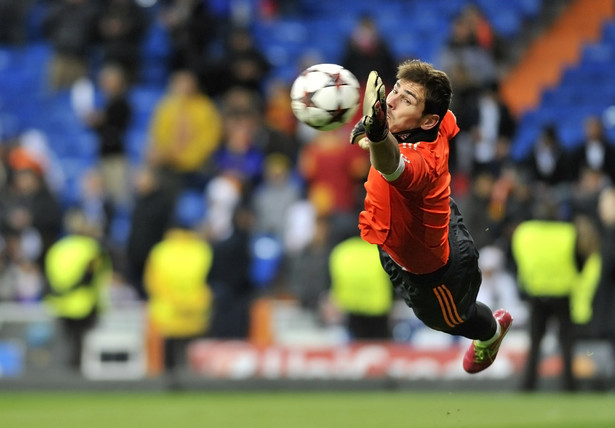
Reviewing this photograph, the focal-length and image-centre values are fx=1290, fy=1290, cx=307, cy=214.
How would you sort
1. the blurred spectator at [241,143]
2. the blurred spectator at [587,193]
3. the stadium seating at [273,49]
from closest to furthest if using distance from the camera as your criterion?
1. the blurred spectator at [587,193]
2. the blurred spectator at [241,143]
3. the stadium seating at [273,49]

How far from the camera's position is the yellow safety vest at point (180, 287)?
1617 centimetres

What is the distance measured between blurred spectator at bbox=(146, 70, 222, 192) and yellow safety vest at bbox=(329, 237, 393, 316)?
4.02 m

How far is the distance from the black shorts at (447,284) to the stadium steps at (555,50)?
465 inches

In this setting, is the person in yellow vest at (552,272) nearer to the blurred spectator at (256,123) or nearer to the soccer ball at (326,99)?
the blurred spectator at (256,123)

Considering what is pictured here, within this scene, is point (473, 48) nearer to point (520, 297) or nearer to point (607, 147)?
point (607, 147)

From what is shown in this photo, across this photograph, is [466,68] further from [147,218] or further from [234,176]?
[147,218]

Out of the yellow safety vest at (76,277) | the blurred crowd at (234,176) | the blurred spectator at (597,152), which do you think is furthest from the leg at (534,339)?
the yellow safety vest at (76,277)

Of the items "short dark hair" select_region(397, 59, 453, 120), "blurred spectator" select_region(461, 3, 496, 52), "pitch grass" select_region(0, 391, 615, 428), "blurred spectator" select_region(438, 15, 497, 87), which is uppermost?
"blurred spectator" select_region(461, 3, 496, 52)

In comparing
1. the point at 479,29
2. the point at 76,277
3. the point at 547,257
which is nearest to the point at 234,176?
the point at 76,277

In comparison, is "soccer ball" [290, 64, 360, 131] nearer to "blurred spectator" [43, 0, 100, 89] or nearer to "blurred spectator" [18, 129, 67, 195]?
"blurred spectator" [18, 129, 67, 195]

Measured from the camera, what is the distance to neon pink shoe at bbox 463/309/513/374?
354 inches

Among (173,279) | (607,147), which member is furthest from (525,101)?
(173,279)

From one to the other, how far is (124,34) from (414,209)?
13.5m

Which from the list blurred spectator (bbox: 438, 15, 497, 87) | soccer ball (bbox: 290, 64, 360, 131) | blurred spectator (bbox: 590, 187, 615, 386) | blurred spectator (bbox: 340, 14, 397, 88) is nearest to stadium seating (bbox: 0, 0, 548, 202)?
blurred spectator (bbox: 340, 14, 397, 88)
